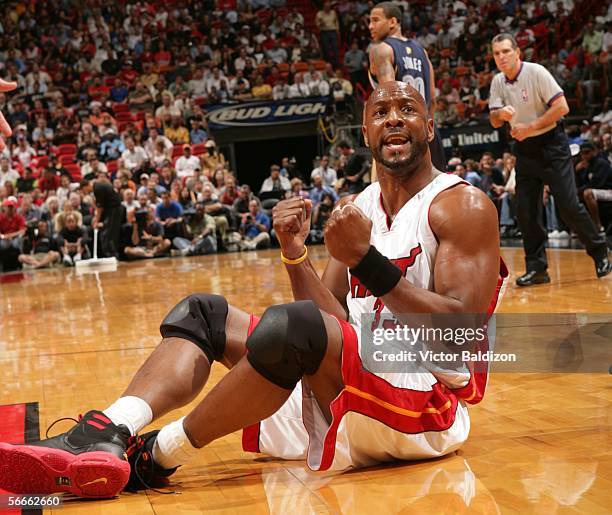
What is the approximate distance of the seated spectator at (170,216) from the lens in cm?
1359

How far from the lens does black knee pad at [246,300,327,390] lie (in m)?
2.23

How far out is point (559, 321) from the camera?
4.65m

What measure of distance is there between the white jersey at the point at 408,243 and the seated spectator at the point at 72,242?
10867mm

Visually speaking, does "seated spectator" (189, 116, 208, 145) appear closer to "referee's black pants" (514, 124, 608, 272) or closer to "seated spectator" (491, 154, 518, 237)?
"seated spectator" (491, 154, 518, 237)

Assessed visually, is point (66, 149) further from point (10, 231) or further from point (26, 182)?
point (10, 231)

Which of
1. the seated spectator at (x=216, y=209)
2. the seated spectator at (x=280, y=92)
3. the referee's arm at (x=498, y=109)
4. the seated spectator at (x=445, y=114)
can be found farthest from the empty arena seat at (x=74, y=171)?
the referee's arm at (x=498, y=109)

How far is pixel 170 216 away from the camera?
Result: 1372 cm

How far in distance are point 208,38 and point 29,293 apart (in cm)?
1221

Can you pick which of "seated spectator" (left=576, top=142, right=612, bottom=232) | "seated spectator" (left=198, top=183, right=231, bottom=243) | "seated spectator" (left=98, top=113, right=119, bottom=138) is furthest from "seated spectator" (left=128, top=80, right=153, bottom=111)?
"seated spectator" (left=576, top=142, right=612, bottom=232)

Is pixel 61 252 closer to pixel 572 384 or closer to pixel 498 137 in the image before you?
pixel 498 137

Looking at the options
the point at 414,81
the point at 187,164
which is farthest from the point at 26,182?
→ the point at 414,81

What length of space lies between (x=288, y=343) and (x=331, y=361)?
0.15 m

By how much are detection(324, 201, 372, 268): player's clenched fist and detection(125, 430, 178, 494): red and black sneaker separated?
30.4 inches

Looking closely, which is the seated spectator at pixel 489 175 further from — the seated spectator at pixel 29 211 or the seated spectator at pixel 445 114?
the seated spectator at pixel 29 211
